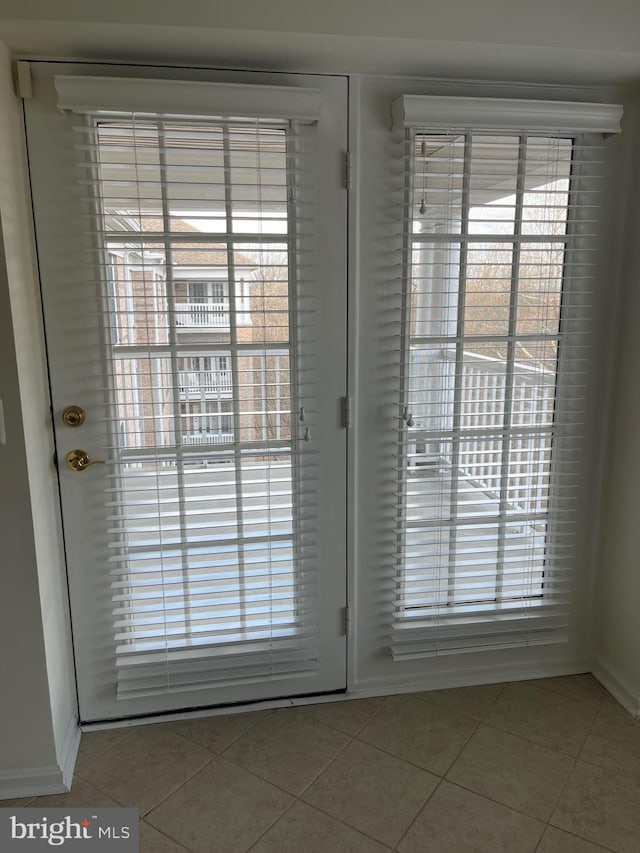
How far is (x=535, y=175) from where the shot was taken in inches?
81.3

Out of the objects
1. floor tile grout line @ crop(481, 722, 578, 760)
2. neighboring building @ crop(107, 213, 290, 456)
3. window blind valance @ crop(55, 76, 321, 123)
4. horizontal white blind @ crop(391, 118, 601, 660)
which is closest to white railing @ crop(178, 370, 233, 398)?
neighboring building @ crop(107, 213, 290, 456)

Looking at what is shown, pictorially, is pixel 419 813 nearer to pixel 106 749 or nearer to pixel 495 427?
pixel 106 749

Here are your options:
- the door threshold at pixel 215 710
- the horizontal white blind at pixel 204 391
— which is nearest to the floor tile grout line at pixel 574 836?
the door threshold at pixel 215 710

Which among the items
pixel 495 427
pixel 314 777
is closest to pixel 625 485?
pixel 495 427

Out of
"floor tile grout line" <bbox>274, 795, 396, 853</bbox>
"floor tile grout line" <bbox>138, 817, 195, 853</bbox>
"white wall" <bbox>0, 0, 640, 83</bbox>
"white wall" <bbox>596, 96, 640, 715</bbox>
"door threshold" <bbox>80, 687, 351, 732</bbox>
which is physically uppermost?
"white wall" <bbox>0, 0, 640, 83</bbox>

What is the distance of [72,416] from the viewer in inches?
76.3

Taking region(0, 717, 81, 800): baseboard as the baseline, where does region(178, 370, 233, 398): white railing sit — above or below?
above

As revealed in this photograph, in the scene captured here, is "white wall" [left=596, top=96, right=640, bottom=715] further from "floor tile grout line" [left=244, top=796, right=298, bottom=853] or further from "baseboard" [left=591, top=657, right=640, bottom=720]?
"floor tile grout line" [left=244, top=796, right=298, bottom=853]

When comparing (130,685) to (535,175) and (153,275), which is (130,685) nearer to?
(153,275)

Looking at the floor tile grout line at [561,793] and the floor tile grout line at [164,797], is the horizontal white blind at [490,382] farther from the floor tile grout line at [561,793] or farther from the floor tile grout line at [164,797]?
the floor tile grout line at [164,797]

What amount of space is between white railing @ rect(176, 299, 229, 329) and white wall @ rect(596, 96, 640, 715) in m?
1.43

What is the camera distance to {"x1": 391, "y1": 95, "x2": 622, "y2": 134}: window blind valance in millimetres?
1898

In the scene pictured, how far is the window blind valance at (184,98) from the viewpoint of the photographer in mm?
1739

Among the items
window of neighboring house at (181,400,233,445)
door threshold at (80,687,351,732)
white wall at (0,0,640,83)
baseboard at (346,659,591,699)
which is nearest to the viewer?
white wall at (0,0,640,83)
